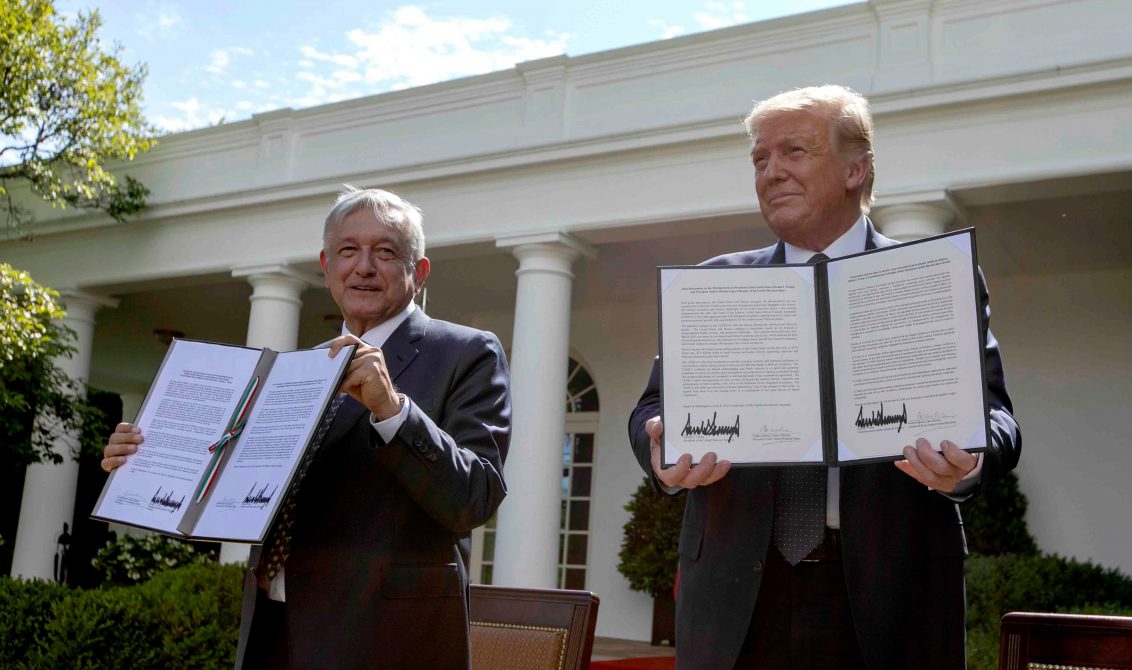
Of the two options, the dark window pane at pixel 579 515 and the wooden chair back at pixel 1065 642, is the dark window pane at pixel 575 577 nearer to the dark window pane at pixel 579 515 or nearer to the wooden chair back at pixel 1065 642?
the dark window pane at pixel 579 515

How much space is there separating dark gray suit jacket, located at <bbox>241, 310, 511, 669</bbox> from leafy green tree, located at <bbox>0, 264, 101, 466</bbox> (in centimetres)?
828

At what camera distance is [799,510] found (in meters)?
2.18

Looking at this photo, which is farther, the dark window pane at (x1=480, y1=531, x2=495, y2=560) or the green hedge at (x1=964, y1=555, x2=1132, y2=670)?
the dark window pane at (x1=480, y1=531, x2=495, y2=560)

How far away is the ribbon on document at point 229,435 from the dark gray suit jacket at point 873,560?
85 cm

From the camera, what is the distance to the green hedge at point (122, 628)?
7.07 meters

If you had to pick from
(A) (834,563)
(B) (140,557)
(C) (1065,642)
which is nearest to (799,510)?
(A) (834,563)

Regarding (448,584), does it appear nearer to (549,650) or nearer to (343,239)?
(549,650)

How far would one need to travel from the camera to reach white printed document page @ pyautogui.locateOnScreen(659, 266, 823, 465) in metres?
2.04

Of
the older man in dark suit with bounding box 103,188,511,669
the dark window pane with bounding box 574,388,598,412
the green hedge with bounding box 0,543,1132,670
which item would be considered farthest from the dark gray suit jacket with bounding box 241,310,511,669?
the dark window pane with bounding box 574,388,598,412

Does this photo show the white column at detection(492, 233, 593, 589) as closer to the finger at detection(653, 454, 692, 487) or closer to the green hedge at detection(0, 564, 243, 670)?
the green hedge at detection(0, 564, 243, 670)

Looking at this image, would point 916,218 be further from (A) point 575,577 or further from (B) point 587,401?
(A) point 575,577

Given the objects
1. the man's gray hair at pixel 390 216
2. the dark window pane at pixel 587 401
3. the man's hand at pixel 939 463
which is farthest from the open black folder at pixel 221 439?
the dark window pane at pixel 587 401

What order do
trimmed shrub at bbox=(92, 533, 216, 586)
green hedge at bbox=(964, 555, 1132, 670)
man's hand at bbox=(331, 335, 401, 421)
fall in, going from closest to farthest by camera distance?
1. man's hand at bbox=(331, 335, 401, 421)
2. green hedge at bbox=(964, 555, 1132, 670)
3. trimmed shrub at bbox=(92, 533, 216, 586)

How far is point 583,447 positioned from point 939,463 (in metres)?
12.9
